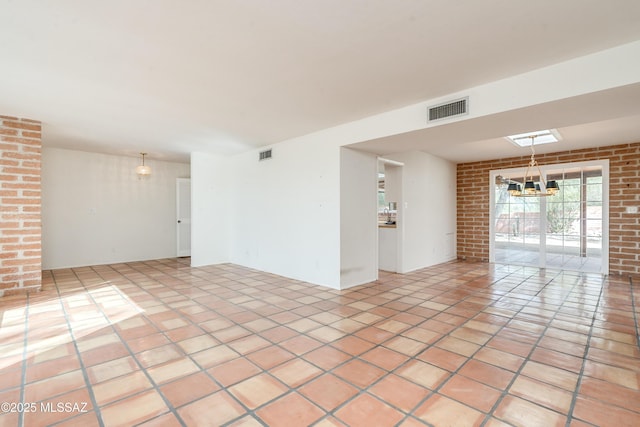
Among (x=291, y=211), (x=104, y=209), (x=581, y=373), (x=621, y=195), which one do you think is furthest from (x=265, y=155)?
(x=621, y=195)

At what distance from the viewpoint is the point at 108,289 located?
14.9 feet

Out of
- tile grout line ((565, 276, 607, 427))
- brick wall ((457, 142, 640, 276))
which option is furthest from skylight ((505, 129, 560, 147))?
tile grout line ((565, 276, 607, 427))

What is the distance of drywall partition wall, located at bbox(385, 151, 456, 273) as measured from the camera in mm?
5887

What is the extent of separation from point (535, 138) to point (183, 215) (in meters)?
7.81

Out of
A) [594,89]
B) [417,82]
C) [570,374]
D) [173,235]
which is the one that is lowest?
[570,374]

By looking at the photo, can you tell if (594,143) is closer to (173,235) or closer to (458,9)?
(458,9)

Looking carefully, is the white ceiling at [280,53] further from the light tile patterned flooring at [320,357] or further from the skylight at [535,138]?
the light tile patterned flooring at [320,357]

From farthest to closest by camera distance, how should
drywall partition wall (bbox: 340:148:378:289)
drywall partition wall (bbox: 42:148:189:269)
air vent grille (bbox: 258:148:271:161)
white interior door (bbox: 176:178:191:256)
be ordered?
white interior door (bbox: 176:178:191:256), drywall partition wall (bbox: 42:148:189:269), air vent grille (bbox: 258:148:271:161), drywall partition wall (bbox: 340:148:378:289)

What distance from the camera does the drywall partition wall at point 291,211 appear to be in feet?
15.3

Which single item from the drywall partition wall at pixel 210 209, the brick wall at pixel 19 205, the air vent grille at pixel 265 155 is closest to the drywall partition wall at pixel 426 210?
the air vent grille at pixel 265 155

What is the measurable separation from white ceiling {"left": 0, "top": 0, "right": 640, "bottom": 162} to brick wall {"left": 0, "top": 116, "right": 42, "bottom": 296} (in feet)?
1.28

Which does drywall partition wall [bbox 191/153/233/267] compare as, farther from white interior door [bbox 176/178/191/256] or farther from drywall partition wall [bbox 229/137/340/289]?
white interior door [bbox 176/178/191/256]

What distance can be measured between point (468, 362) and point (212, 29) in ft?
10.3

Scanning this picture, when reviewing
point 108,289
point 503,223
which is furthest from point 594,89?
point 108,289
